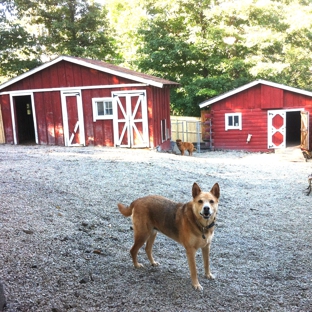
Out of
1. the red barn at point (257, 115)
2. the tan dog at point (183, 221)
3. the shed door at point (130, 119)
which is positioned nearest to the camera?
the tan dog at point (183, 221)

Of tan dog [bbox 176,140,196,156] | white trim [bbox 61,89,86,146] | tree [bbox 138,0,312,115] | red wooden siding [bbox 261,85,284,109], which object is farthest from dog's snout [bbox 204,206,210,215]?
tree [bbox 138,0,312,115]

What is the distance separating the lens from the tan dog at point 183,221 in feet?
11.9

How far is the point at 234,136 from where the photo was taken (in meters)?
20.0

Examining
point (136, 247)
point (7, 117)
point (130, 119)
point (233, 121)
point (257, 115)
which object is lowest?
point (136, 247)

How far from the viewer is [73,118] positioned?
16078 mm

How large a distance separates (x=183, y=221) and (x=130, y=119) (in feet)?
39.4

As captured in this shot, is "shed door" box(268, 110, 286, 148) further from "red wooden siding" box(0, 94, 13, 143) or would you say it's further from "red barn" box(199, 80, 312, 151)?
"red wooden siding" box(0, 94, 13, 143)

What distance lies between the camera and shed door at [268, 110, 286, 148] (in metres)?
18.9

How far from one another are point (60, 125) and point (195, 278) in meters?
13.8

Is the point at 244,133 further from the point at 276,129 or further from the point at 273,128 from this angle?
the point at 276,129

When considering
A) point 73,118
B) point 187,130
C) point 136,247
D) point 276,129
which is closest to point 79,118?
point 73,118

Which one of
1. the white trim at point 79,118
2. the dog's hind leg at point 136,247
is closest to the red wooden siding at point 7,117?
the white trim at point 79,118

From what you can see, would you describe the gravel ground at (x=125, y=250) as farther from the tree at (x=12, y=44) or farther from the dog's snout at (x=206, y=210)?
the tree at (x=12, y=44)

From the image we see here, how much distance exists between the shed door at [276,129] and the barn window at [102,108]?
29.2 ft
